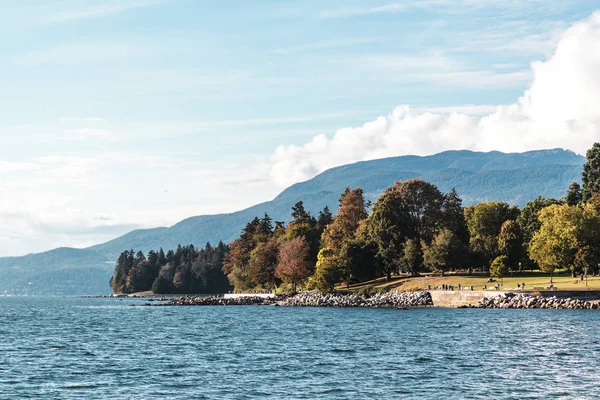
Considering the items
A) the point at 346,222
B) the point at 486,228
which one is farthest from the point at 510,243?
the point at 346,222

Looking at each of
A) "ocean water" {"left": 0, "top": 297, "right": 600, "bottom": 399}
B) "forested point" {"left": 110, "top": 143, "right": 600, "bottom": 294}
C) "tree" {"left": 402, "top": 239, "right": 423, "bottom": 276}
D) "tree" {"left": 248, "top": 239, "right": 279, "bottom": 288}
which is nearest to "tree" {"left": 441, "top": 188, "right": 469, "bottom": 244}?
"forested point" {"left": 110, "top": 143, "right": 600, "bottom": 294}

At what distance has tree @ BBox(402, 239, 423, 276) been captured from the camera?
140875mm

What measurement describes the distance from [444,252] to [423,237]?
12.4 m

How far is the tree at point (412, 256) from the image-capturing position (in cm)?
14088

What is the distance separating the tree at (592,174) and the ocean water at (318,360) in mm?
82347

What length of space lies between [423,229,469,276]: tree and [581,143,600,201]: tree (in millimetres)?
38746

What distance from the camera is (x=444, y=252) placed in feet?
452

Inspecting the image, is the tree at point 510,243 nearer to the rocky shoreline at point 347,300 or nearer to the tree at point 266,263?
the rocky shoreline at point 347,300

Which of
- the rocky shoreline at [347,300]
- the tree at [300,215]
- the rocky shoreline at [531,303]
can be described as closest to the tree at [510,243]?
the rocky shoreline at [347,300]

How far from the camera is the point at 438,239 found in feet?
457

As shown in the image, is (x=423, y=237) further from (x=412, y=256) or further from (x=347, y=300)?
(x=347, y=300)

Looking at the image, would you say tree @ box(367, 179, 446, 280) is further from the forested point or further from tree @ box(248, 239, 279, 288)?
tree @ box(248, 239, 279, 288)

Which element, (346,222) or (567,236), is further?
(346,222)

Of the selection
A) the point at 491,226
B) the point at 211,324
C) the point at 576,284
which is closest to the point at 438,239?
the point at 491,226
